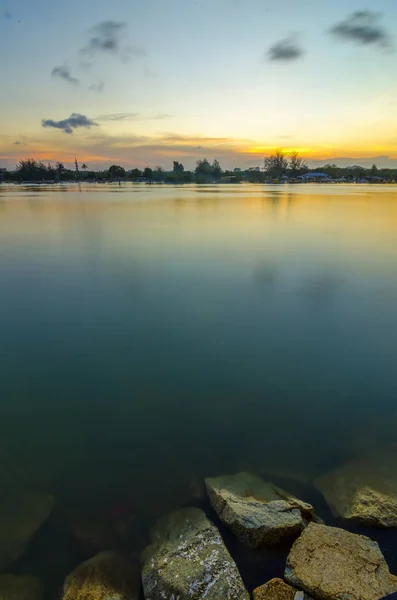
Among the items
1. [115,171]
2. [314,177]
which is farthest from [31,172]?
[314,177]

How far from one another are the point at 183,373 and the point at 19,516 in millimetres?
3420

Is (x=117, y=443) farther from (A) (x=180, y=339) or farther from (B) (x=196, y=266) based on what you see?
(B) (x=196, y=266)

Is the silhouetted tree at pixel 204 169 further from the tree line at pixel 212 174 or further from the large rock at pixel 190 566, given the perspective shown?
the large rock at pixel 190 566

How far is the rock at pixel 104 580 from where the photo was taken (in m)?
3.25

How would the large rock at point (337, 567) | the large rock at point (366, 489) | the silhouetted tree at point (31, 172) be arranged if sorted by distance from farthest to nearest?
the silhouetted tree at point (31, 172)
the large rock at point (366, 489)
the large rock at point (337, 567)

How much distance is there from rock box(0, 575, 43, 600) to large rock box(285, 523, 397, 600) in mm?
2334

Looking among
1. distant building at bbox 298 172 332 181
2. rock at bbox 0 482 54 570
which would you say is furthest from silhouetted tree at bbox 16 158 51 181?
rock at bbox 0 482 54 570

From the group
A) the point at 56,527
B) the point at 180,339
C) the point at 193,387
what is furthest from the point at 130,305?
the point at 56,527

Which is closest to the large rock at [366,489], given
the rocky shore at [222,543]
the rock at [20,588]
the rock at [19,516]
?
the rocky shore at [222,543]

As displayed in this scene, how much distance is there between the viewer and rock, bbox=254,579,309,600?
3.07 m

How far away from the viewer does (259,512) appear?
3.76 metres

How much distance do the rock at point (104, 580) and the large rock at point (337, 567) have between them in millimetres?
1452

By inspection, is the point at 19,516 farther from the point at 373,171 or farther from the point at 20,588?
the point at 373,171

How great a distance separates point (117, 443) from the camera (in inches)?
203
